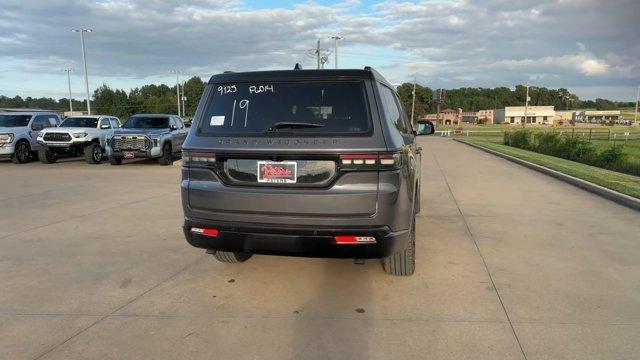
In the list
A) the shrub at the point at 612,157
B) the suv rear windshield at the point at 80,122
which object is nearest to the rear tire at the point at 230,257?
the suv rear windshield at the point at 80,122

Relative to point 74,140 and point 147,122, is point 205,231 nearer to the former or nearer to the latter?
point 147,122

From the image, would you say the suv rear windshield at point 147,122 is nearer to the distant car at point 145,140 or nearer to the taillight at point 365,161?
the distant car at point 145,140

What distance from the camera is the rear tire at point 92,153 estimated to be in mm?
17766

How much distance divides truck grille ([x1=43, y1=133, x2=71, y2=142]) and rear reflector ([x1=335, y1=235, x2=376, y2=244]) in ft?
54.5

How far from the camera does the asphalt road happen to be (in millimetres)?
3502

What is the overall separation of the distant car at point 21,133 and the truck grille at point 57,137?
69cm

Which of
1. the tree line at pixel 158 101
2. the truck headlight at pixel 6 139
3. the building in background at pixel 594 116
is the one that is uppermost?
the tree line at pixel 158 101

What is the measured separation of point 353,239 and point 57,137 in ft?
55.6

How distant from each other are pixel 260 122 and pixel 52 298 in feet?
7.99

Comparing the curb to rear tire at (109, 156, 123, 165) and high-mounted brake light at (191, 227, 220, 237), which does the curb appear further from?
rear tire at (109, 156, 123, 165)

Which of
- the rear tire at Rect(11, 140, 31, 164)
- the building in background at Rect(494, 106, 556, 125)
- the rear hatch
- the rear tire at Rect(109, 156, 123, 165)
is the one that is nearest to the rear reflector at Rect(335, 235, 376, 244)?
the rear hatch

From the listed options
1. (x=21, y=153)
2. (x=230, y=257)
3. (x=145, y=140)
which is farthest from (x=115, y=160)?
(x=230, y=257)

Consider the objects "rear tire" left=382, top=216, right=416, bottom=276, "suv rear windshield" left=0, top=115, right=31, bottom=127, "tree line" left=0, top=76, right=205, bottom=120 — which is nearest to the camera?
"rear tire" left=382, top=216, right=416, bottom=276

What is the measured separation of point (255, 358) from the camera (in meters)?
3.32
